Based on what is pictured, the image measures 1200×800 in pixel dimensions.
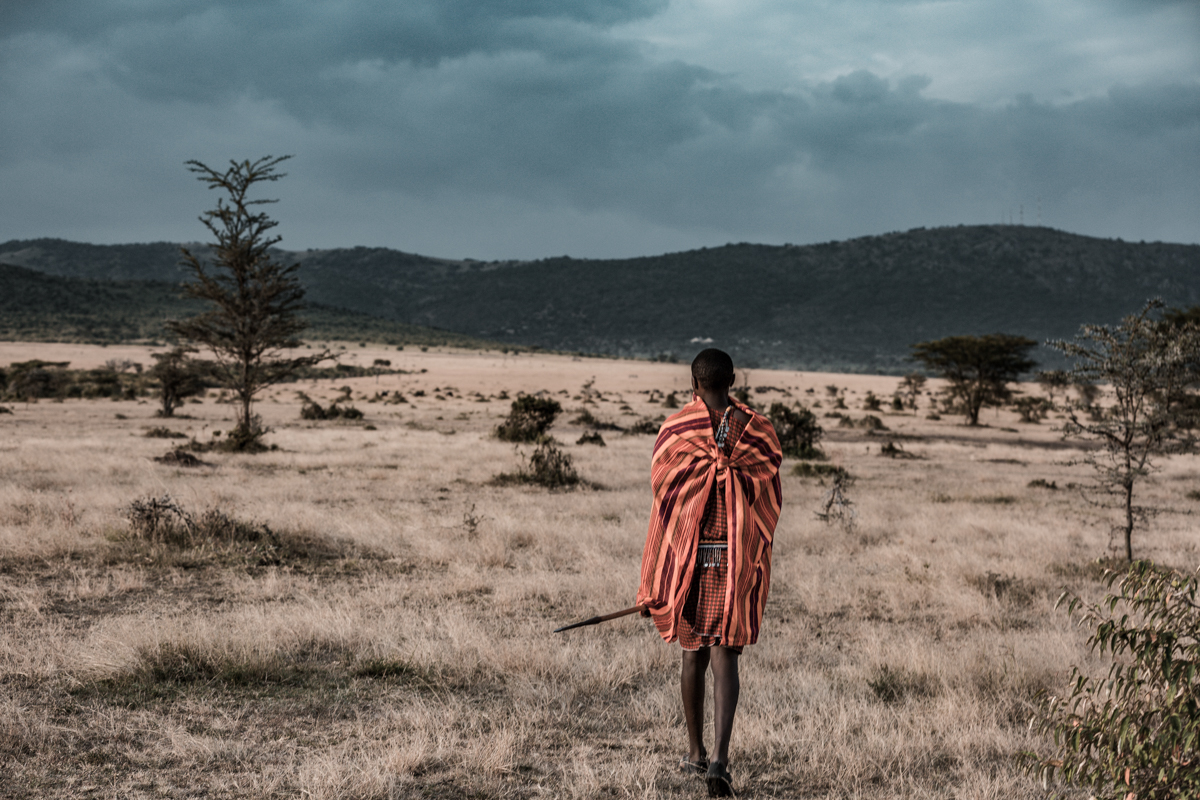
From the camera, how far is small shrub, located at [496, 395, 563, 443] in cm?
2538

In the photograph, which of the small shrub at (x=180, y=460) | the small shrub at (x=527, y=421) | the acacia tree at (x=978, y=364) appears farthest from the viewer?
the acacia tree at (x=978, y=364)

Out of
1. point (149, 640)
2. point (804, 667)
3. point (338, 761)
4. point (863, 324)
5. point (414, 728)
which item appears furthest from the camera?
point (863, 324)

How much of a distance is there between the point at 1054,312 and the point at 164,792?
702 ft

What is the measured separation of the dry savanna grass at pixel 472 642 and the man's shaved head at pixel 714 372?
195 centimetres

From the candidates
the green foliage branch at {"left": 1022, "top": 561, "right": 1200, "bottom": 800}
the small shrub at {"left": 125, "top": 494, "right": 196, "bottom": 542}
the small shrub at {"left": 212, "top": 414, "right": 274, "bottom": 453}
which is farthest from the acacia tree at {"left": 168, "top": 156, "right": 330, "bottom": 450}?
the green foliage branch at {"left": 1022, "top": 561, "right": 1200, "bottom": 800}

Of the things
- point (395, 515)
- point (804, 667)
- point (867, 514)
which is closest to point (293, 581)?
point (395, 515)

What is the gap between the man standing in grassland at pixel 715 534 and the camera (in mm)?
3939

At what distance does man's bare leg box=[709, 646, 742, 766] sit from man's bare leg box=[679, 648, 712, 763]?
99mm

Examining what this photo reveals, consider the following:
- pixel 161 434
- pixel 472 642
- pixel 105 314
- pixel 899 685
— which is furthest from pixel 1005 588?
pixel 105 314

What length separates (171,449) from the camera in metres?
19.8

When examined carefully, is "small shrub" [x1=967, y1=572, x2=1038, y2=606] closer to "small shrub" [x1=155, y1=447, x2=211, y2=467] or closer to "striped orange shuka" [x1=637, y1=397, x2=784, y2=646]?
"striped orange shuka" [x1=637, y1=397, x2=784, y2=646]

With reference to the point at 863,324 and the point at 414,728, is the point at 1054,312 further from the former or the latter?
the point at 414,728

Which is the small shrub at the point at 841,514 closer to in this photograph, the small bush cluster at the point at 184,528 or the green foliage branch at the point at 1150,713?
the small bush cluster at the point at 184,528

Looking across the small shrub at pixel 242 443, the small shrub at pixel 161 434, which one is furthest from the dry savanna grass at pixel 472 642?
the small shrub at pixel 161 434
